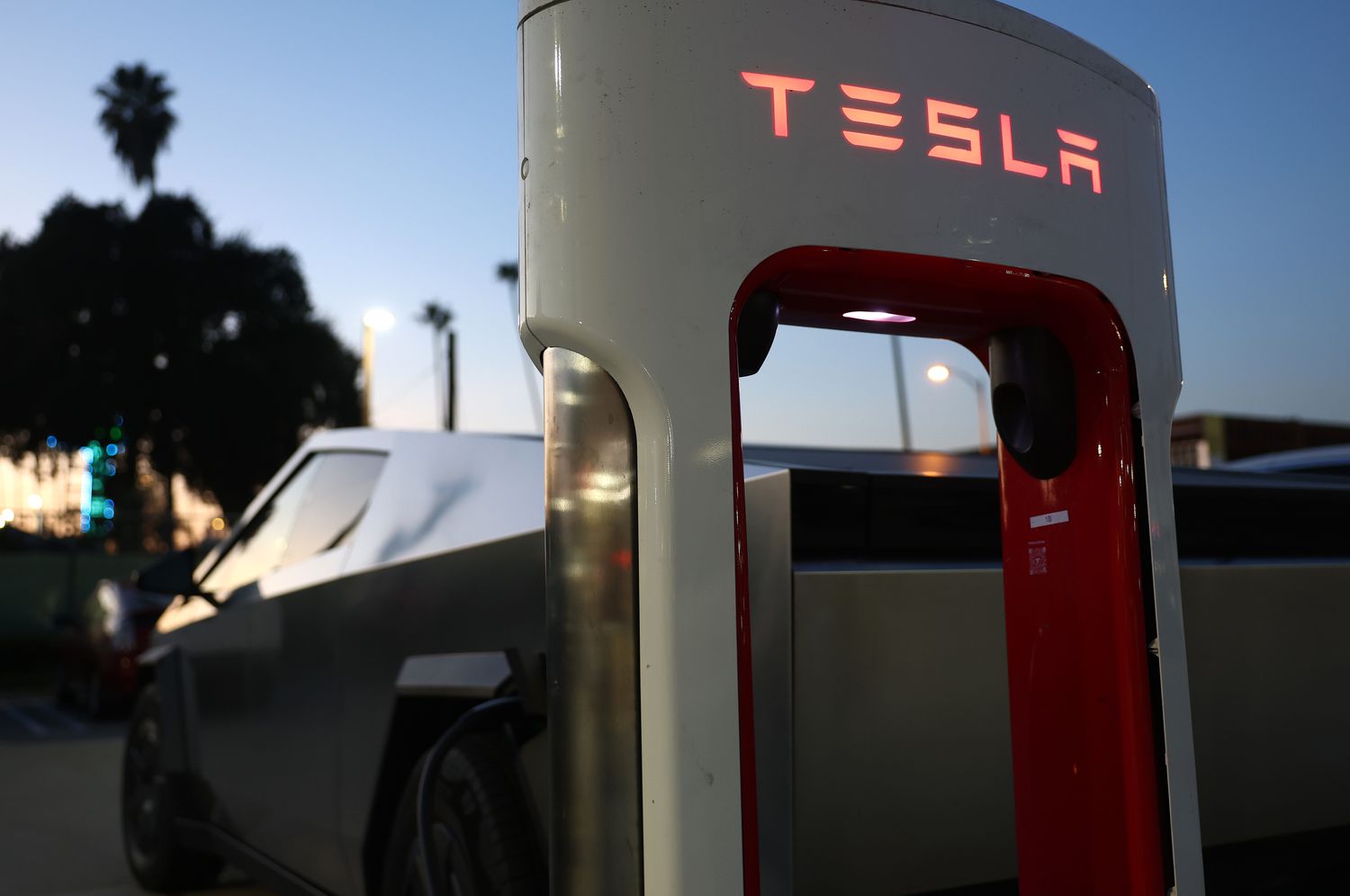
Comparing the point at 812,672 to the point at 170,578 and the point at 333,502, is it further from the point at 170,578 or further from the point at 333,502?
the point at 170,578

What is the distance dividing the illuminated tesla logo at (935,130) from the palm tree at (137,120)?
3714 centimetres

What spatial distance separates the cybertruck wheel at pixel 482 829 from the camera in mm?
2125

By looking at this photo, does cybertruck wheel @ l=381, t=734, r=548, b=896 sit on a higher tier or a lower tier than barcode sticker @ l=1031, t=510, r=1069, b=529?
lower

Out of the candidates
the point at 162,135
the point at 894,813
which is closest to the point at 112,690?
the point at 894,813

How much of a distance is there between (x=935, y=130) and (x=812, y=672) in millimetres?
766

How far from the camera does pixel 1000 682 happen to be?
6.24 ft

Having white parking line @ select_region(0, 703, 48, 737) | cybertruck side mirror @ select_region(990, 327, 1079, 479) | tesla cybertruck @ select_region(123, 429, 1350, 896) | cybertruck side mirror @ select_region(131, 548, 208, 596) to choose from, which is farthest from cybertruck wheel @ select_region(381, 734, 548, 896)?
white parking line @ select_region(0, 703, 48, 737)

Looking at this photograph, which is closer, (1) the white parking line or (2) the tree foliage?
(1) the white parking line

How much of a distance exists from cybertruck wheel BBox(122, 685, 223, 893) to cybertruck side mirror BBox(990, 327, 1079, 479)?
3263 mm

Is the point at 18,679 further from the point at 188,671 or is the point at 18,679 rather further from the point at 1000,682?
the point at 1000,682

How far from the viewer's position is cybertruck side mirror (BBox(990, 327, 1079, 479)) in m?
1.74

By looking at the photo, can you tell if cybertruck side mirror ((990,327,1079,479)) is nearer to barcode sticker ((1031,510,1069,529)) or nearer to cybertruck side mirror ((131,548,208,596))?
barcode sticker ((1031,510,1069,529))

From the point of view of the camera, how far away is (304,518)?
3.45m

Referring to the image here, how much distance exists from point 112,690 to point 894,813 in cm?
996
